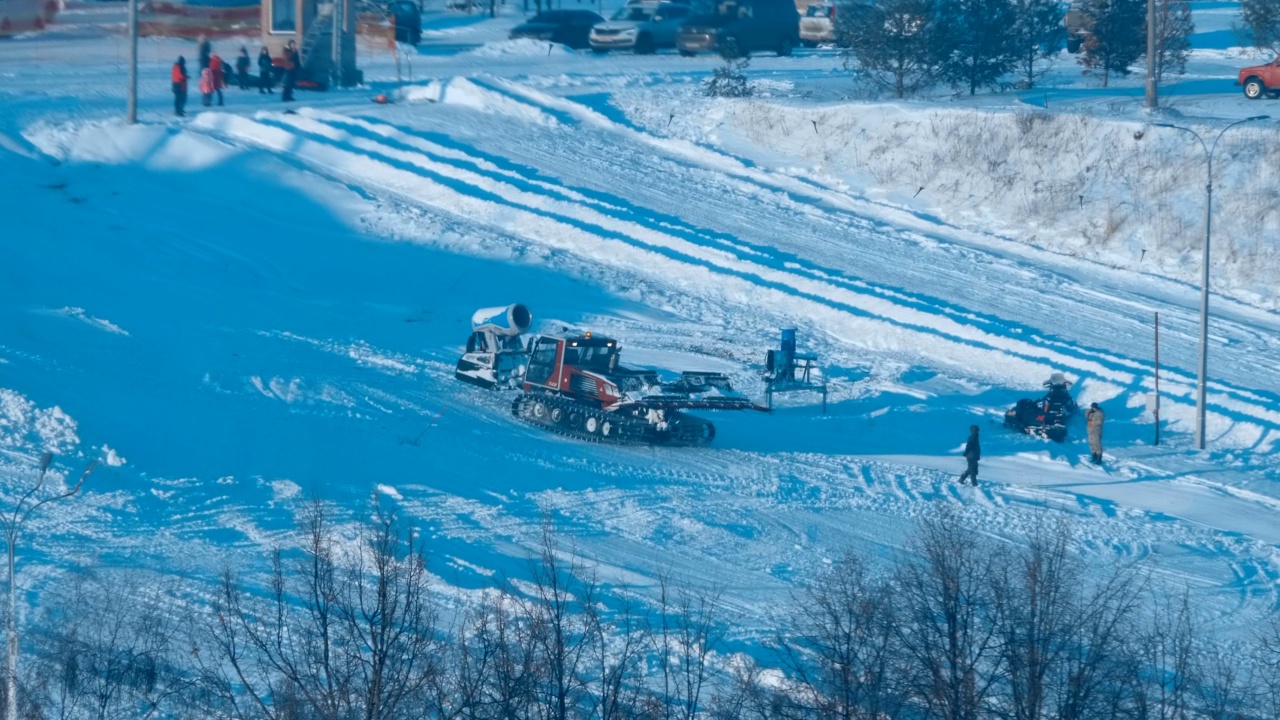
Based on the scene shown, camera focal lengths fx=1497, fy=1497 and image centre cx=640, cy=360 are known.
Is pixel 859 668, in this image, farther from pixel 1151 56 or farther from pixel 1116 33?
pixel 1116 33

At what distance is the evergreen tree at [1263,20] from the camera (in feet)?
141

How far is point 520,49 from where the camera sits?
48.7 meters

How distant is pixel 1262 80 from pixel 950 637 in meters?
33.2

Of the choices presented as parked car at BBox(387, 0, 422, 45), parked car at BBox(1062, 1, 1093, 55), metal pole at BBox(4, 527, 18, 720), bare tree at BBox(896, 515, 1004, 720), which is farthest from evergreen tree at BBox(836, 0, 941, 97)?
metal pole at BBox(4, 527, 18, 720)

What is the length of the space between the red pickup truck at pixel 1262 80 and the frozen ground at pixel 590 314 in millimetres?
1009

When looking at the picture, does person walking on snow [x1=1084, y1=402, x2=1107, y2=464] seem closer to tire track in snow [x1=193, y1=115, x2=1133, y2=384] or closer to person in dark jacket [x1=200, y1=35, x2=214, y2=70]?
tire track in snow [x1=193, y1=115, x2=1133, y2=384]

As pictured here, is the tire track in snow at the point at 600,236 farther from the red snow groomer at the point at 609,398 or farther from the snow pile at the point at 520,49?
the snow pile at the point at 520,49

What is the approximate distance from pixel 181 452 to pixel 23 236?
11505 mm

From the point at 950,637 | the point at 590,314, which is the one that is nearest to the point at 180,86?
the point at 590,314

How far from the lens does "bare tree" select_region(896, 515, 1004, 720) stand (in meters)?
10.2

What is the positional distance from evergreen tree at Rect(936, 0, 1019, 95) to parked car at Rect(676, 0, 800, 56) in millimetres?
7474

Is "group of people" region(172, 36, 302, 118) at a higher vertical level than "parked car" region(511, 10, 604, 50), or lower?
lower

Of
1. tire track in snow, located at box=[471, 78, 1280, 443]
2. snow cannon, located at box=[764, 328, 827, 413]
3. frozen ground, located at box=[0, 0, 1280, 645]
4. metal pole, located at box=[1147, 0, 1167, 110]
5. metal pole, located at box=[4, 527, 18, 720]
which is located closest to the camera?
metal pole, located at box=[4, 527, 18, 720]

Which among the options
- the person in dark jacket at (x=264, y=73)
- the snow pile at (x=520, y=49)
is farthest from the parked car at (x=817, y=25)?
the person in dark jacket at (x=264, y=73)
